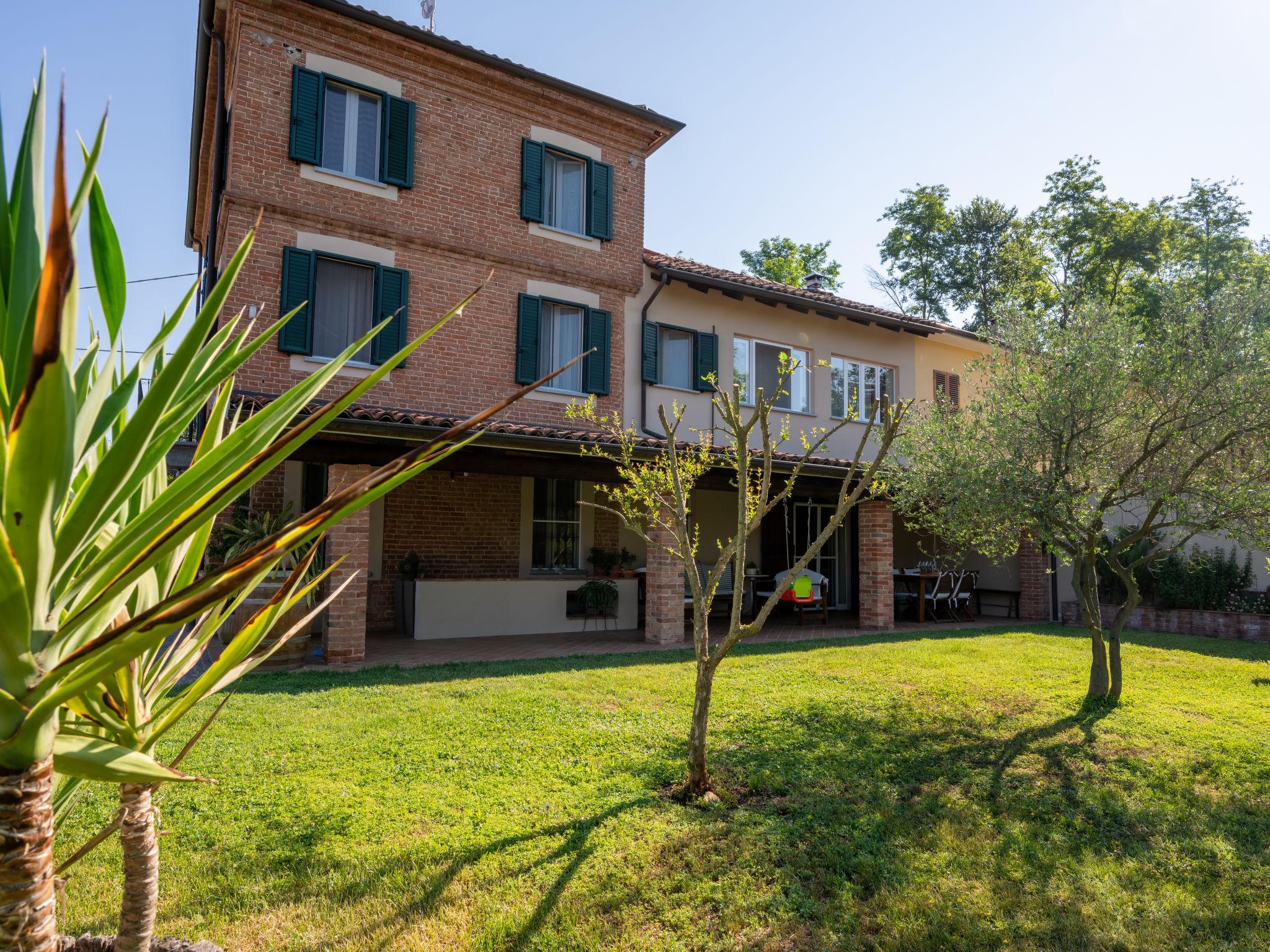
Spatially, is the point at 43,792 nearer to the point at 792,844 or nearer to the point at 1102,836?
the point at 792,844

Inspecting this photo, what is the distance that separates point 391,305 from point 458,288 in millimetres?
1027

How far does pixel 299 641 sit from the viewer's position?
27.0ft

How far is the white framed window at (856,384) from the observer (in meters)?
14.4

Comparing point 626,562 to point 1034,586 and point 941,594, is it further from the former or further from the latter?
point 1034,586

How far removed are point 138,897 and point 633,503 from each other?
9.23 m

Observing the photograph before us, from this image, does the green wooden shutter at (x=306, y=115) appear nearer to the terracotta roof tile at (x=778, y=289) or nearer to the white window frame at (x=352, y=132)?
the white window frame at (x=352, y=132)

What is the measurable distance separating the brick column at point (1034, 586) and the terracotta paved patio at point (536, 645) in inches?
101

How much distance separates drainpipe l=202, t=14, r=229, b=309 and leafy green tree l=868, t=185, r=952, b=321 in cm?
2231

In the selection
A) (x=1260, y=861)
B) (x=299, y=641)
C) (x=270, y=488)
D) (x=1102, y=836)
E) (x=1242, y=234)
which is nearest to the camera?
(x=1260, y=861)

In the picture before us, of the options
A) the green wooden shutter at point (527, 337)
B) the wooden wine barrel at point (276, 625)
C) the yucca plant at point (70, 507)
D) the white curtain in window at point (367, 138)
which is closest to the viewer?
the yucca plant at point (70, 507)

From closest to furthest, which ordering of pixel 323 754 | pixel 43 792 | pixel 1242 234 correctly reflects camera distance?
pixel 43 792, pixel 323 754, pixel 1242 234

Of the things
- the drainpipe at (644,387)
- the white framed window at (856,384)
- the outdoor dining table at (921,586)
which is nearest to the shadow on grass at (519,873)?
the drainpipe at (644,387)

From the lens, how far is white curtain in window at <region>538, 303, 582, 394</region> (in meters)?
11.4

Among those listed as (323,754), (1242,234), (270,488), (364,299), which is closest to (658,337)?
(364,299)
